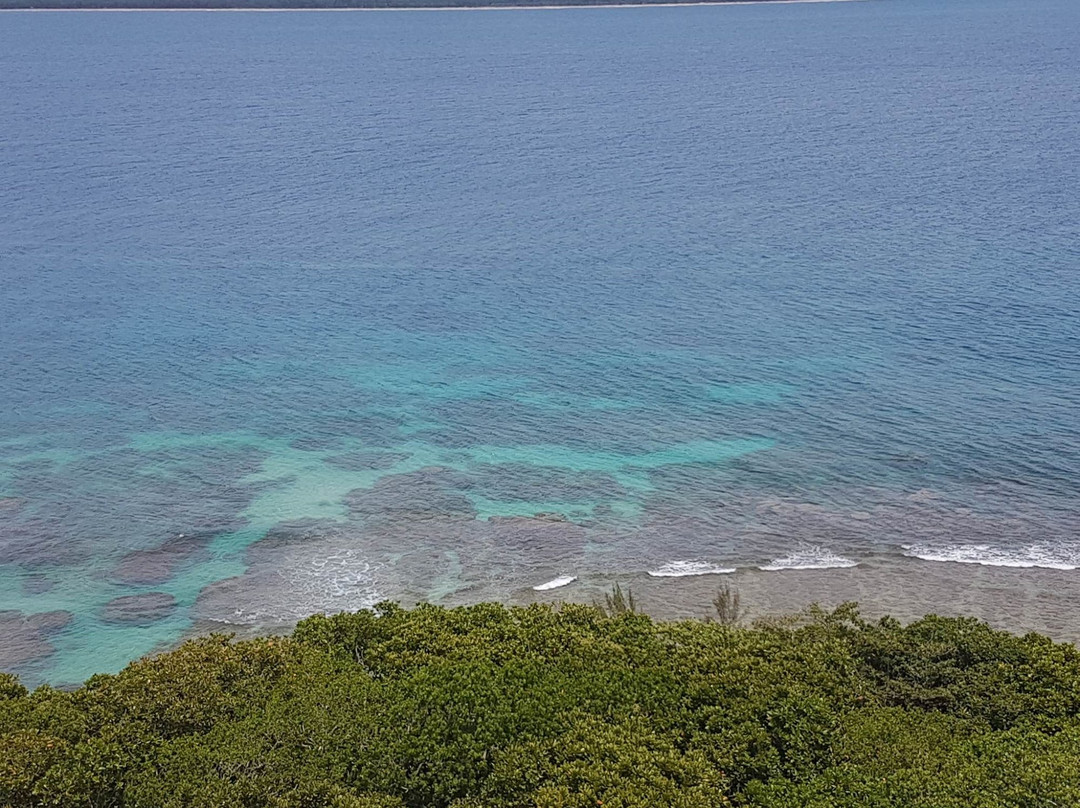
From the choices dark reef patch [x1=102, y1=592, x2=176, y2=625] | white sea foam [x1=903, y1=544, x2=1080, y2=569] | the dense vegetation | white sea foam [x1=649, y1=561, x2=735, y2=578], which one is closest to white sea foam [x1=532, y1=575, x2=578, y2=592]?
white sea foam [x1=649, y1=561, x2=735, y2=578]

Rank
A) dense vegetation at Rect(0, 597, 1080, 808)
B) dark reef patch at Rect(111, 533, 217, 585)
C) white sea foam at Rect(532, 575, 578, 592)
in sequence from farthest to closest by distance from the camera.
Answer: dark reef patch at Rect(111, 533, 217, 585), white sea foam at Rect(532, 575, 578, 592), dense vegetation at Rect(0, 597, 1080, 808)

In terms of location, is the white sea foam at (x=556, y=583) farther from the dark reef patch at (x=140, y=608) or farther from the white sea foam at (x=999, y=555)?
the dark reef patch at (x=140, y=608)

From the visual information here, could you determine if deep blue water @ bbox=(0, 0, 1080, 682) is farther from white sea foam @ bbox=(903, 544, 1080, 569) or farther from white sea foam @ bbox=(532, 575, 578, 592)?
white sea foam @ bbox=(532, 575, 578, 592)

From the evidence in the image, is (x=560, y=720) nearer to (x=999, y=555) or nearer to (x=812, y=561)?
(x=812, y=561)

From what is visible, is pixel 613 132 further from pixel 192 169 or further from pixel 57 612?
pixel 57 612

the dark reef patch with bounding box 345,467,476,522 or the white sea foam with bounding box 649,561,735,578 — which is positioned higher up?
the dark reef patch with bounding box 345,467,476,522

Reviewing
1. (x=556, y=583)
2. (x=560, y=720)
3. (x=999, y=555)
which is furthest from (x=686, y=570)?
(x=560, y=720)
